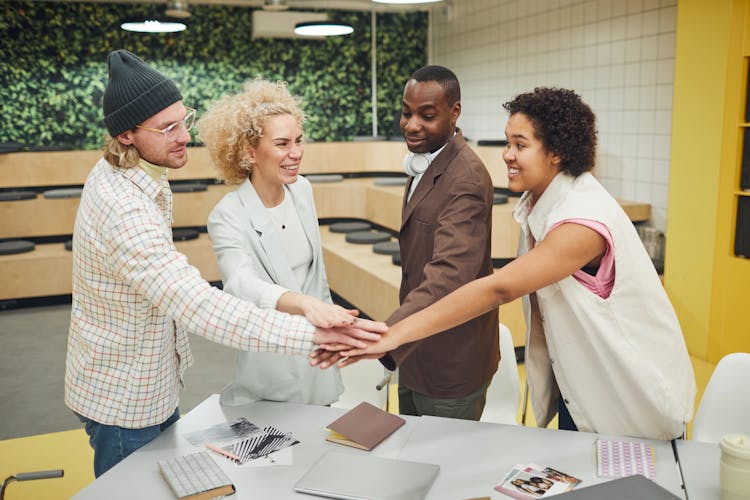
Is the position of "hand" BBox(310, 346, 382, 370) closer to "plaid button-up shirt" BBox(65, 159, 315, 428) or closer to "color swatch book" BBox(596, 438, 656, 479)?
"plaid button-up shirt" BBox(65, 159, 315, 428)

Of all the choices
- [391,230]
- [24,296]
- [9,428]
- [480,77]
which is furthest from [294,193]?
[480,77]

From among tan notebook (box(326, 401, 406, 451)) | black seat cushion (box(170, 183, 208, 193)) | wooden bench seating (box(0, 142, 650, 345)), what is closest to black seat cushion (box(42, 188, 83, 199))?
wooden bench seating (box(0, 142, 650, 345))

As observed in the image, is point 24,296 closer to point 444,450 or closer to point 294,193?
point 294,193

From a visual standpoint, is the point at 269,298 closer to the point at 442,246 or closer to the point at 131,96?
the point at 442,246

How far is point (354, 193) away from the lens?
7691 millimetres

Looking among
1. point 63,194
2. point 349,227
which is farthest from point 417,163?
point 63,194

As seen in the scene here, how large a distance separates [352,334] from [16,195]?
609 centimetres

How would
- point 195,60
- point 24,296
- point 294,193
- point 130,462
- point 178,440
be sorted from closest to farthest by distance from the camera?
point 130,462
point 178,440
point 294,193
point 24,296
point 195,60

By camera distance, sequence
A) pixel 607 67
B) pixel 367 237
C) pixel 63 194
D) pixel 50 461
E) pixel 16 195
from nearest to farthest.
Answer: pixel 50 461
pixel 607 67
pixel 367 237
pixel 16 195
pixel 63 194

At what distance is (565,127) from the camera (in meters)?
2.00

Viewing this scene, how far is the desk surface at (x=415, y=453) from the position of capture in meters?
1.74

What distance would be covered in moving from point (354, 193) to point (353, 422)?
→ 5.75 m

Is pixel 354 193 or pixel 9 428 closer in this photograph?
pixel 9 428

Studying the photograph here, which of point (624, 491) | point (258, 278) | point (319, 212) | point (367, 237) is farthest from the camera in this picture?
point (319, 212)
